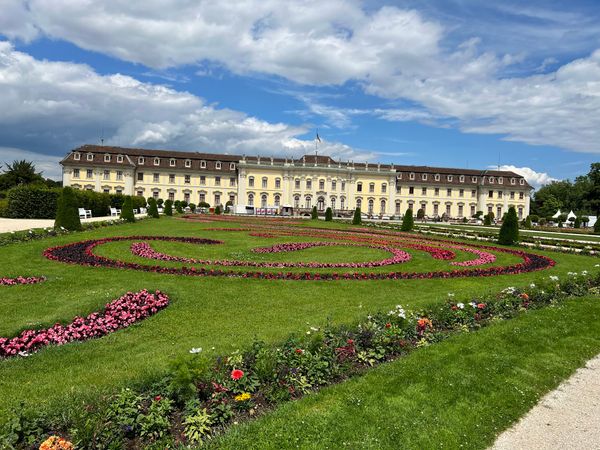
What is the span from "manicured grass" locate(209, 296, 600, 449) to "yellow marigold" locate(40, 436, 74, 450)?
0.97 metres

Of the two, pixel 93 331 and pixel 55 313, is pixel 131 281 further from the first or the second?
pixel 93 331

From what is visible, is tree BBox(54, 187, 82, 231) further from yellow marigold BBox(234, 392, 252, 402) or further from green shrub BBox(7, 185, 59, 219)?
yellow marigold BBox(234, 392, 252, 402)

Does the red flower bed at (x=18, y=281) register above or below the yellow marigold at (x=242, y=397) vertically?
above

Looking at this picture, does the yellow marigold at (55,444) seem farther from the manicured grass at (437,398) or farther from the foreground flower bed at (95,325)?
the foreground flower bed at (95,325)

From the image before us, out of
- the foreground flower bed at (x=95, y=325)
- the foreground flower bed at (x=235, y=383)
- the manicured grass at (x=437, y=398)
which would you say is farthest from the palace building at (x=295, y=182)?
the foreground flower bed at (x=235, y=383)

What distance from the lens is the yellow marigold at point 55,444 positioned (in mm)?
2896

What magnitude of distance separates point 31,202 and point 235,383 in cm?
2780

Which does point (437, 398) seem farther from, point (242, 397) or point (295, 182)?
point (295, 182)

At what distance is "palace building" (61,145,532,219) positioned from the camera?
200ft

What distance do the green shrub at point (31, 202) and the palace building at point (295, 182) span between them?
3391 centimetres

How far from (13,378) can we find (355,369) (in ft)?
11.6

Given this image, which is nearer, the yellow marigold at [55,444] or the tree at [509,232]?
the yellow marigold at [55,444]

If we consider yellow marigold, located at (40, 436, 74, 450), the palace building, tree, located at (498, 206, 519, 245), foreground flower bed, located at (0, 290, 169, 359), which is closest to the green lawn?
foreground flower bed, located at (0, 290, 169, 359)

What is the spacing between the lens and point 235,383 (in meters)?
3.93
